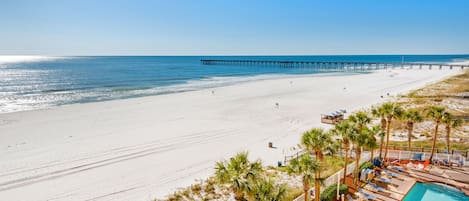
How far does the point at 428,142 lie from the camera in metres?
22.4

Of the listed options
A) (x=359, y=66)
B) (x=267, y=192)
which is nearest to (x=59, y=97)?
(x=267, y=192)

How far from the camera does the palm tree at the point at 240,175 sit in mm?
9320

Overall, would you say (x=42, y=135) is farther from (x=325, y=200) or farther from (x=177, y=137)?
(x=325, y=200)

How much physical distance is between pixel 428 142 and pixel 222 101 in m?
27.8

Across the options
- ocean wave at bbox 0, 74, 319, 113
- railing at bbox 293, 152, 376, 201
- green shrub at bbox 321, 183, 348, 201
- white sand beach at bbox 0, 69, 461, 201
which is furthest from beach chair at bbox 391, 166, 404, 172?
ocean wave at bbox 0, 74, 319, 113

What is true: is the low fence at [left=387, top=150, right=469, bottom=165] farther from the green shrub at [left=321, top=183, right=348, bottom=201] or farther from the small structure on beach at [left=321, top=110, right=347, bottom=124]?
the small structure on beach at [left=321, top=110, right=347, bottom=124]

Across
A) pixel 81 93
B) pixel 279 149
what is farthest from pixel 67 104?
pixel 279 149

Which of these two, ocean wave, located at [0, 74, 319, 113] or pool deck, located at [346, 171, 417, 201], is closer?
pool deck, located at [346, 171, 417, 201]

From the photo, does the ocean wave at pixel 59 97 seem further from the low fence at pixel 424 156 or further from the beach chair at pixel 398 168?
the beach chair at pixel 398 168

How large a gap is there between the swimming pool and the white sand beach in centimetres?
842

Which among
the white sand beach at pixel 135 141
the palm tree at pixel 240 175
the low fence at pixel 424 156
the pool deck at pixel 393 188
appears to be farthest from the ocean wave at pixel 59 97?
the pool deck at pixel 393 188

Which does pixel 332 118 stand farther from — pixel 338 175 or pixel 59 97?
pixel 59 97

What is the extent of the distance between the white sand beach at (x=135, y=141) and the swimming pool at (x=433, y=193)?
8.42 meters

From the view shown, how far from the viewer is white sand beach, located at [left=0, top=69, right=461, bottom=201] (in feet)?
55.9
